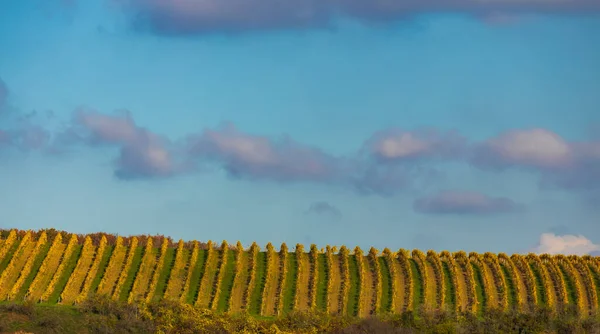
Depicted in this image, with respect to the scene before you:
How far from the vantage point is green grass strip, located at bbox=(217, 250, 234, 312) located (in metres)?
83.1

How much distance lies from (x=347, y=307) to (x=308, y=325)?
13649 mm

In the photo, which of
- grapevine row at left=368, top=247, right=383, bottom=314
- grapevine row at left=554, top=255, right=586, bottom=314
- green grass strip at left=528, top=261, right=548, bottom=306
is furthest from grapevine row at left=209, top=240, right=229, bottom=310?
grapevine row at left=554, top=255, right=586, bottom=314

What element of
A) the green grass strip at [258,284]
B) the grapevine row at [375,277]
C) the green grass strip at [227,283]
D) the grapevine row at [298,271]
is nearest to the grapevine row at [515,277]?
the grapevine row at [375,277]

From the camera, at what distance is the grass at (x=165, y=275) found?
276 feet

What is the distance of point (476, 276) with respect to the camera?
91.1 meters

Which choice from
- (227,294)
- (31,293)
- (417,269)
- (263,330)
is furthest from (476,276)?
(31,293)

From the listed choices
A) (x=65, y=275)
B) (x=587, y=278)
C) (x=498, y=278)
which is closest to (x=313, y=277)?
(x=498, y=278)

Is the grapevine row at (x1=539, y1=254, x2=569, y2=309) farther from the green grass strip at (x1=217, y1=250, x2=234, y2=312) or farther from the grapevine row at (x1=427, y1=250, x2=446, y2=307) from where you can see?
the green grass strip at (x1=217, y1=250, x2=234, y2=312)

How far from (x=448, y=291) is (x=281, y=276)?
46.2ft

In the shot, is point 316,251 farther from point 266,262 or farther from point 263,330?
point 263,330

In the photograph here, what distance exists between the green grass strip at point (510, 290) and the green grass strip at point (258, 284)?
20696 mm

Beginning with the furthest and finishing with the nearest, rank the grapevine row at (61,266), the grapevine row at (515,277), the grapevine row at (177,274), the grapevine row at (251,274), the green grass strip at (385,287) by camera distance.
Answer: the grapevine row at (515,277)
the grapevine row at (177,274)
the green grass strip at (385,287)
the grapevine row at (61,266)
the grapevine row at (251,274)

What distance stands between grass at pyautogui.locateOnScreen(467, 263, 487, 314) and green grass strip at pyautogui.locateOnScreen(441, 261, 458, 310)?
6.71 feet

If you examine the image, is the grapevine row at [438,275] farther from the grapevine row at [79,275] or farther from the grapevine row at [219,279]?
the grapevine row at [79,275]
